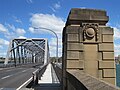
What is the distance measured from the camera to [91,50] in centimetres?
901

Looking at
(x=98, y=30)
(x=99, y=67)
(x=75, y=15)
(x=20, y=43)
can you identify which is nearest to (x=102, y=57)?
(x=99, y=67)

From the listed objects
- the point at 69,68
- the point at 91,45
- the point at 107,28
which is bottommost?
the point at 69,68

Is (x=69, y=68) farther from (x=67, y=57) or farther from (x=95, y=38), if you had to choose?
(x=95, y=38)

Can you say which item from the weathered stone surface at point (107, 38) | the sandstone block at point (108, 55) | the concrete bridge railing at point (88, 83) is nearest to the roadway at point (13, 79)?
the sandstone block at point (108, 55)

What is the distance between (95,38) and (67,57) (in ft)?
3.90

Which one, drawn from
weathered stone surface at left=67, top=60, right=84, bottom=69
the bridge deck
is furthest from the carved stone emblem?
the bridge deck

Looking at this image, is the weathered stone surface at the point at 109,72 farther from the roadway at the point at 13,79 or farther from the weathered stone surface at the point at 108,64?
the roadway at the point at 13,79

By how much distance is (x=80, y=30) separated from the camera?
8.91 metres

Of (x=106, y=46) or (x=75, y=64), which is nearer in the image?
(x=75, y=64)

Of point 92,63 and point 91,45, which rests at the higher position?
point 91,45

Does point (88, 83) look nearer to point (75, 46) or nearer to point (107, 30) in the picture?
point (75, 46)

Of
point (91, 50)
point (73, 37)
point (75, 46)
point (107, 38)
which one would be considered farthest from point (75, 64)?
point (107, 38)

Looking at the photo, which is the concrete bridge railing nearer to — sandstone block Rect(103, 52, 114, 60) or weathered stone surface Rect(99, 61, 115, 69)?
weathered stone surface Rect(99, 61, 115, 69)

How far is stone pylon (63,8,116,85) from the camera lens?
8.89m
